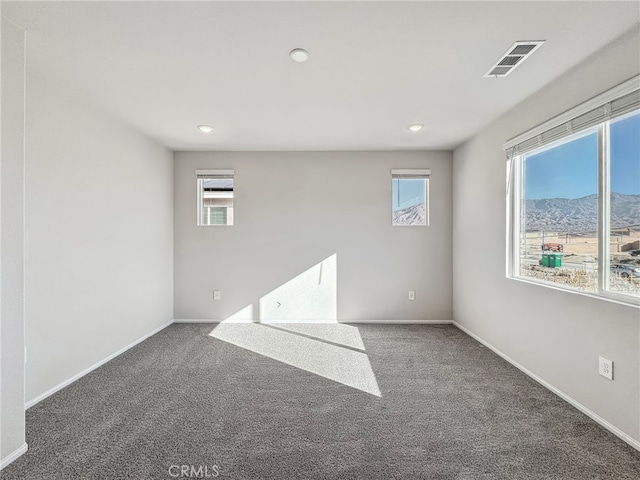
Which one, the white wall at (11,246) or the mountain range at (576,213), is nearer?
the white wall at (11,246)

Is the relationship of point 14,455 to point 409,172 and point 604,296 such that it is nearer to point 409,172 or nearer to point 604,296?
point 604,296

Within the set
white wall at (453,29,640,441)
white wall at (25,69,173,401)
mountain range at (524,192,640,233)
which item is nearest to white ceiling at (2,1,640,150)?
white wall at (453,29,640,441)

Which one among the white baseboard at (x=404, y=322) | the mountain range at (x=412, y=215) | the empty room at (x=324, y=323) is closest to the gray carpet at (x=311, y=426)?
the empty room at (x=324, y=323)

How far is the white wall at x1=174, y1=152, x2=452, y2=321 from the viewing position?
435 cm

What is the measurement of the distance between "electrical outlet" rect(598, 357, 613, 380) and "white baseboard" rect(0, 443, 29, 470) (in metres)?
3.52

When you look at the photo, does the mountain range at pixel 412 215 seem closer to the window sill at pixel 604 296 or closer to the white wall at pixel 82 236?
the window sill at pixel 604 296

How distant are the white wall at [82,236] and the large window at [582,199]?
12.8ft

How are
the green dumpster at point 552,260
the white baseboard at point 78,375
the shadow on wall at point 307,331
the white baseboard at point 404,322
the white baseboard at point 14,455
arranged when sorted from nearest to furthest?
the white baseboard at point 14,455
the white baseboard at point 78,375
the green dumpster at point 552,260
the shadow on wall at point 307,331
the white baseboard at point 404,322

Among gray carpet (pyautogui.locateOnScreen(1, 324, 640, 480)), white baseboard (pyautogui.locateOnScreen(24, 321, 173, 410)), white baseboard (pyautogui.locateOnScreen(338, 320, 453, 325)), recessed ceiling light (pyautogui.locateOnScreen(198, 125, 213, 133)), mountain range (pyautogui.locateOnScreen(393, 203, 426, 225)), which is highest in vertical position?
recessed ceiling light (pyautogui.locateOnScreen(198, 125, 213, 133))

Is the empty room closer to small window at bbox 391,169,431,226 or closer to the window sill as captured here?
the window sill

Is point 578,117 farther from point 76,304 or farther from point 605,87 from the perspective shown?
point 76,304

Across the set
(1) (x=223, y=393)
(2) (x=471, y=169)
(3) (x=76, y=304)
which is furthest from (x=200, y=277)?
(2) (x=471, y=169)

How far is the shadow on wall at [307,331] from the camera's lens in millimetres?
2883

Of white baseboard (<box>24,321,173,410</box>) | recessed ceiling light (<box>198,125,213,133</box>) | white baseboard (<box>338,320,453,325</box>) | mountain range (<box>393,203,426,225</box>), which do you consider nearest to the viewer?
white baseboard (<box>24,321,173,410</box>)
